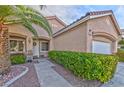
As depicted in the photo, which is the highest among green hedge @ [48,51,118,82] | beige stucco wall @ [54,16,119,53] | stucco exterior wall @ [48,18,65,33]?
stucco exterior wall @ [48,18,65,33]

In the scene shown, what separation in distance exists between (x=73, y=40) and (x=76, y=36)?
37 centimetres

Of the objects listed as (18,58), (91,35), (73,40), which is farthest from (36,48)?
(91,35)

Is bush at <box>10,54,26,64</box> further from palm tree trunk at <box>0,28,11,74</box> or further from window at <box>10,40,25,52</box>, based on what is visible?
palm tree trunk at <box>0,28,11,74</box>

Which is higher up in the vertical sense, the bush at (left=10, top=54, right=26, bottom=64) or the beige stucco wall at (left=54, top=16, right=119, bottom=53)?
the beige stucco wall at (left=54, top=16, right=119, bottom=53)

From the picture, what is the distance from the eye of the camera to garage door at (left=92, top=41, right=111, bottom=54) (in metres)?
11.2

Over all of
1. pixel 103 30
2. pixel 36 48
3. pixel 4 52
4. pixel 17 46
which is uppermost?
pixel 103 30

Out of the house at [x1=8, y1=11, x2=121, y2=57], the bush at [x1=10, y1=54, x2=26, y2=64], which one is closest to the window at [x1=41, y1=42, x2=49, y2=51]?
the house at [x1=8, y1=11, x2=121, y2=57]

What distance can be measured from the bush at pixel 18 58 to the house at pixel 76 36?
0.49 metres

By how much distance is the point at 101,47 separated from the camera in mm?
11781

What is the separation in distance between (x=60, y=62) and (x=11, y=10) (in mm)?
4632

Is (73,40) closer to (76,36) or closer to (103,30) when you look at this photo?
(76,36)

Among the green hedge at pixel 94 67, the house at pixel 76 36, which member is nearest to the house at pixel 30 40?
the house at pixel 76 36

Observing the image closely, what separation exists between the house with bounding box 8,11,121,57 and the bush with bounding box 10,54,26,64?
19.5 inches
